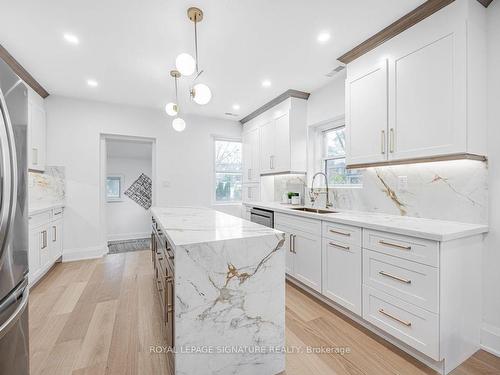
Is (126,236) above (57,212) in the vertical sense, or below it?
below

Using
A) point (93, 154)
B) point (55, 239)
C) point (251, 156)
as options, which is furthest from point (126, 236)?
point (251, 156)

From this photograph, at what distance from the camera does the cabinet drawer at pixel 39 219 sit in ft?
8.85

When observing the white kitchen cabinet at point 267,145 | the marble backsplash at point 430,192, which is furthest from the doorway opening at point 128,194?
the marble backsplash at point 430,192

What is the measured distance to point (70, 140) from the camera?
3.85m

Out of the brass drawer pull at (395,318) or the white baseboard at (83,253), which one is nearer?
the brass drawer pull at (395,318)

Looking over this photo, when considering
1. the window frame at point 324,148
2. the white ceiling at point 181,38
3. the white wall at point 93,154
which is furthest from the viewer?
the white wall at point 93,154

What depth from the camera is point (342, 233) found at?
2.17 metres

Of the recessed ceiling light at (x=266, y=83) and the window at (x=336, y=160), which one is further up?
the recessed ceiling light at (x=266, y=83)

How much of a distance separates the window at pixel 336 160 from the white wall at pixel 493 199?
1274 millimetres

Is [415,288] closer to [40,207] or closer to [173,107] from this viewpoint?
[173,107]

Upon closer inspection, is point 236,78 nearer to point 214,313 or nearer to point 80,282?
point 214,313

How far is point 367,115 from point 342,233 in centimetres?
118

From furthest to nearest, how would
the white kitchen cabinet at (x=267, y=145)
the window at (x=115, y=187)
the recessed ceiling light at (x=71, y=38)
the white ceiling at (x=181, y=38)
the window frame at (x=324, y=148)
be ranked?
the window at (x=115, y=187) → the white kitchen cabinet at (x=267, y=145) → the window frame at (x=324, y=148) → the recessed ceiling light at (x=71, y=38) → the white ceiling at (x=181, y=38)

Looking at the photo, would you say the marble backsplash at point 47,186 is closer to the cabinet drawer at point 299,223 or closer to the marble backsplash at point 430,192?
the cabinet drawer at point 299,223
